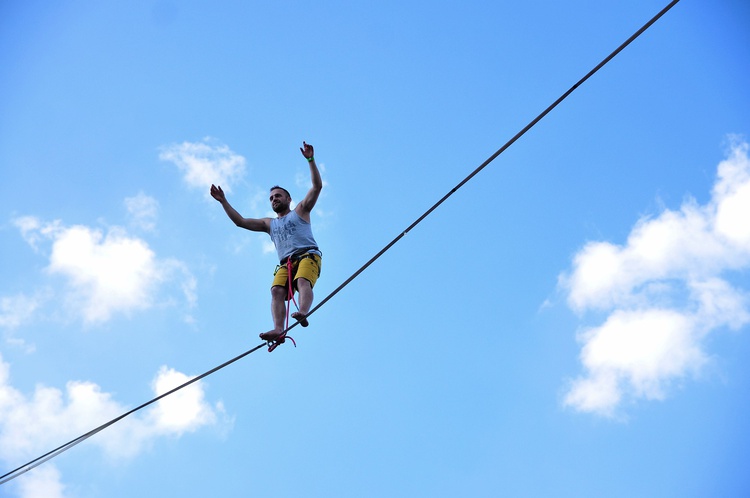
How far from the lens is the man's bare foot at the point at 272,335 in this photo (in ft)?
17.5

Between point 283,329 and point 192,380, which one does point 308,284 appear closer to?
point 283,329

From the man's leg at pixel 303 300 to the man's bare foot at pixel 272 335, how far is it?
0.53 ft

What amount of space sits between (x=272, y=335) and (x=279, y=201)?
1.27m

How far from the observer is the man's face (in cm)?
611

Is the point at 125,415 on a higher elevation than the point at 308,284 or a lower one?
lower

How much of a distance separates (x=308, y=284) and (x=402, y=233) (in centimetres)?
88

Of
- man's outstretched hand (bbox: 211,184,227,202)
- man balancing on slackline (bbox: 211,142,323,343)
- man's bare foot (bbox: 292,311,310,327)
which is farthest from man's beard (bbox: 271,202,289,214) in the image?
man's bare foot (bbox: 292,311,310,327)

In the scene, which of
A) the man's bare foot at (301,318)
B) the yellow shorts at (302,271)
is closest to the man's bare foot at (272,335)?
the man's bare foot at (301,318)

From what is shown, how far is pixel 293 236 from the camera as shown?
590cm

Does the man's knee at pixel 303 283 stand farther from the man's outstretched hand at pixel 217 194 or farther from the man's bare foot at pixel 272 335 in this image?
the man's outstretched hand at pixel 217 194

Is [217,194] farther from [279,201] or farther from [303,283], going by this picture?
[303,283]

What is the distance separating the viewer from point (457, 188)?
4914mm

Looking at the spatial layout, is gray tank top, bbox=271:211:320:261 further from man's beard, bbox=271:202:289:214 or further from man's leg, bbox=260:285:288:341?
man's leg, bbox=260:285:288:341

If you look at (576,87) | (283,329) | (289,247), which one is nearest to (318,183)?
(289,247)
